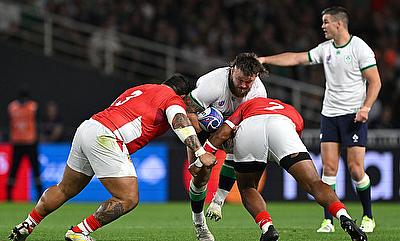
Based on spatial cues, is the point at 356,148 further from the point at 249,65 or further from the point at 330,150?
the point at 249,65

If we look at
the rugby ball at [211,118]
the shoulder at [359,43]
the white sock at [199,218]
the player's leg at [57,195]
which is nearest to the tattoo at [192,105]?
the rugby ball at [211,118]

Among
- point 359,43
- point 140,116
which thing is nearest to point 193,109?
point 140,116

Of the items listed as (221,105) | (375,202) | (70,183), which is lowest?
(375,202)

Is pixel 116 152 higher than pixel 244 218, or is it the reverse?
pixel 116 152

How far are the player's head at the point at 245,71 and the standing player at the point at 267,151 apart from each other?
0.67 feet

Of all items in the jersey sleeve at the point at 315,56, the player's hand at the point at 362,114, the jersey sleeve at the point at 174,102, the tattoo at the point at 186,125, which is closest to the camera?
the tattoo at the point at 186,125

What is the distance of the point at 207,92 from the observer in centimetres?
934

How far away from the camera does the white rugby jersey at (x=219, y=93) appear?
30.6 feet

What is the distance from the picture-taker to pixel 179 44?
22.1m

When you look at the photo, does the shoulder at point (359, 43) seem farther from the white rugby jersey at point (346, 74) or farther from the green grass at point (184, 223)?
the green grass at point (184, 223)

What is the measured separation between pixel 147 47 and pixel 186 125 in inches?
513

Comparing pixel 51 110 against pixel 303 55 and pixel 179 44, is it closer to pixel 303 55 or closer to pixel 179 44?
pixel 179 44

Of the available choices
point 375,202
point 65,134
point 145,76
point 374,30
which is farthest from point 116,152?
point 374,30

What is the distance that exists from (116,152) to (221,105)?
137 centimetres
